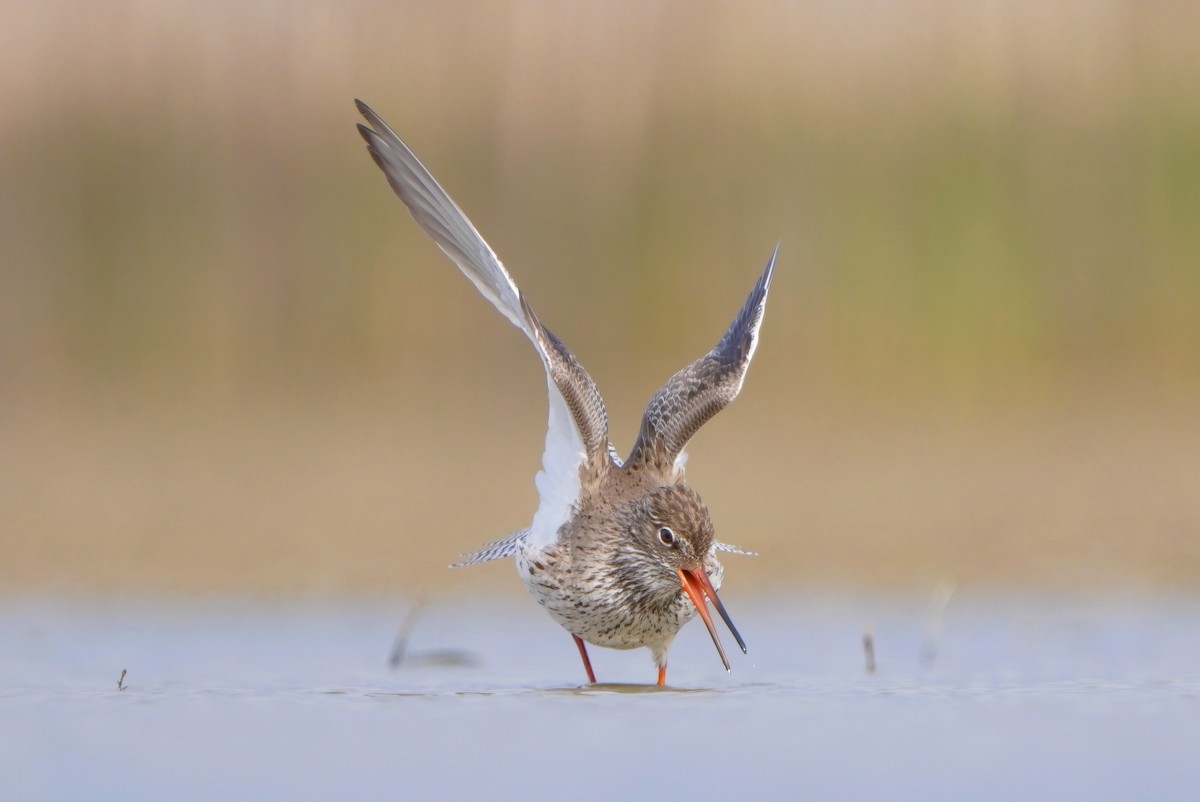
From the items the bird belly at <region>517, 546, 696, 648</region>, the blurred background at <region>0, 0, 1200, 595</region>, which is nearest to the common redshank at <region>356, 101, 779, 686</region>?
the bird belly at <region>517, 546, 696, 648</region>

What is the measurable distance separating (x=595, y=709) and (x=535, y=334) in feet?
5.50

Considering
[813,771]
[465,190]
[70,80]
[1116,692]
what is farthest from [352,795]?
[70,80]

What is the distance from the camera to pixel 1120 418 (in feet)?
49.4

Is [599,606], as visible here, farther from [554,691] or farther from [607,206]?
[607,206]

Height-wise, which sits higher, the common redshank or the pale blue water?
the common redshank

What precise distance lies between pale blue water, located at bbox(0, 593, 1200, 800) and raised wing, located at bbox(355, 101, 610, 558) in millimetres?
815

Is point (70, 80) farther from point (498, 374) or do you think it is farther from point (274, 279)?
point (498, 374)

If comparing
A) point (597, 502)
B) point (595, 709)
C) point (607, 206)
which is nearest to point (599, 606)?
point (597, 502)

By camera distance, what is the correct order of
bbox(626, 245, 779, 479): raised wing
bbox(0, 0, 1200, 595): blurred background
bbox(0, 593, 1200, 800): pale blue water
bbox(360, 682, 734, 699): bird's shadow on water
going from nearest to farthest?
bbox(0, 593, 1200, 800): pale blue water, bbox(360, 682, 734, 699): bird's shadow on water, bbox(626, 245, 779, 479): raised wing, bbox(0, 0, 1200, 595): blurred background

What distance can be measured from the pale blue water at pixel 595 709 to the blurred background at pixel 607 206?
A: 21.7ft

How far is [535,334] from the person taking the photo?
23.9 feet

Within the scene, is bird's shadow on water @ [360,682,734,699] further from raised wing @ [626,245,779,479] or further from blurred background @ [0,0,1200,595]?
blurred background @ [0,0,1200,595]

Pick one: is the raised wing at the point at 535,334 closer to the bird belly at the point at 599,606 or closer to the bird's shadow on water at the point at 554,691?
the bird belly at the point at 599,606

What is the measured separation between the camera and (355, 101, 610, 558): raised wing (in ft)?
24.3
